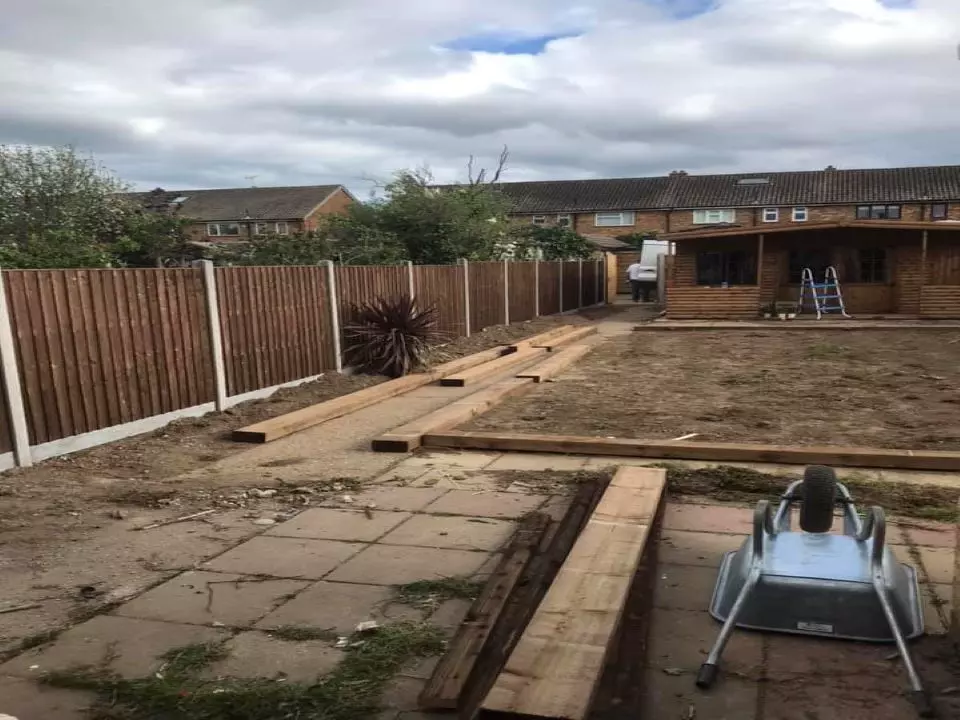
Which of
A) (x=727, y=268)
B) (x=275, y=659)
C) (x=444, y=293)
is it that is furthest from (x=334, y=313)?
(x=727, y=268)

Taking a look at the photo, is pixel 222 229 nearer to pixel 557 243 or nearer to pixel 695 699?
pixel 557 243

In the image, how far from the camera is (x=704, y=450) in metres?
5.88

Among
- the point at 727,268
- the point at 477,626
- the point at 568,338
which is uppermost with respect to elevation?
the point at 727,268

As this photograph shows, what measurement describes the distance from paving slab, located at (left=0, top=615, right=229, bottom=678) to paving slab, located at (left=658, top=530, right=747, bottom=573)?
2248mm

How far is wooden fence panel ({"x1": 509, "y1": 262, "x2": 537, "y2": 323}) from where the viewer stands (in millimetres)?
19406

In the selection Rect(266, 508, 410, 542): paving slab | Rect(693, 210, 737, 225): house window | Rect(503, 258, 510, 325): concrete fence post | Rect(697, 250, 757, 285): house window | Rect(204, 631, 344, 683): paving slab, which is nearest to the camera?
Rect(204, 631, 344, 683): paving slab

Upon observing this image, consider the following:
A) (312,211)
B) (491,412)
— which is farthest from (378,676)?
(312,211)

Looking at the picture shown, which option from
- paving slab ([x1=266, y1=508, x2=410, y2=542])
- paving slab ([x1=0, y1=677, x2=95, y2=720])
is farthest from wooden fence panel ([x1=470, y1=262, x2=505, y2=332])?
paving slab ([x1=0, y1=677, x2=95, y2=720])

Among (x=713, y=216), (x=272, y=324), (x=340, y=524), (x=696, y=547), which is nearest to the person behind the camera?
(x=696, y=547)

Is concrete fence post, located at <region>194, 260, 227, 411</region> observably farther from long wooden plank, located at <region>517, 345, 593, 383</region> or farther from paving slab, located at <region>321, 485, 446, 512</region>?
long wooden plank, located at <region>517, 345, 593, 383</region>

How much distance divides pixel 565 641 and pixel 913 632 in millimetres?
1357

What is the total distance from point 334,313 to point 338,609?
7501 mm

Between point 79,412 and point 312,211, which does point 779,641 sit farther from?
point 312,211

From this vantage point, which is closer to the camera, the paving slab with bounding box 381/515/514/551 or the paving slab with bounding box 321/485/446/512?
the paving slab with bounding box 381/515/514/551
